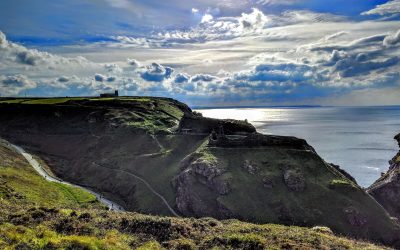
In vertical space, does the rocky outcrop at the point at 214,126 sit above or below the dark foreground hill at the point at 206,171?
above

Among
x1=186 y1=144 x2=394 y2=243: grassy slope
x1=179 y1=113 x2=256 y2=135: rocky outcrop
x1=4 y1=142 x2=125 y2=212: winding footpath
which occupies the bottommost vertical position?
x1=4 y1=142 x2=125 y2=212: winding footpath

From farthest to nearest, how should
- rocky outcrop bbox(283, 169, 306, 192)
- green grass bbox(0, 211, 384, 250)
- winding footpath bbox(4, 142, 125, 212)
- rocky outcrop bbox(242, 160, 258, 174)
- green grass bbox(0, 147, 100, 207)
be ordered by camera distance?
winding footpath bbox(4, 142, 125, 212) → rocky outcrop bbox(242, 160, 258, 174) → rocky outcrop bbox(283, 169, 306, 192) → green grass bbox(0, 147, 100, 207) → green grass bbox(0, 211, 384, 250)

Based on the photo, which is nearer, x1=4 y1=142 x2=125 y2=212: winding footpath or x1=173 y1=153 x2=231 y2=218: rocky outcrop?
x1=173 y1=153 x2=231 y2=218: rocky outcrop

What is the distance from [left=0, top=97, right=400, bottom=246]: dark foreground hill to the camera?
71.8 meters

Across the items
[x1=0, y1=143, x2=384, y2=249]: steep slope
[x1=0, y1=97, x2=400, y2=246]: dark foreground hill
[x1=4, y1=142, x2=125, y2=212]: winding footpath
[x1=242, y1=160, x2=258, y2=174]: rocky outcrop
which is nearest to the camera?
[x1=0, y1=143, x2=384, y2=249]: steep slope

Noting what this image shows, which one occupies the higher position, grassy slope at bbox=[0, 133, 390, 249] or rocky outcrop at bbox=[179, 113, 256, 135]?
rocky outcrop at bbox=[179, 113, 256, 135]

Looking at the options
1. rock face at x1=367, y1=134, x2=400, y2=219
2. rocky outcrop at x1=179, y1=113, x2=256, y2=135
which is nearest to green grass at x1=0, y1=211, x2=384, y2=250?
rock face at x1=367, y1=134, x2=400, y2=219

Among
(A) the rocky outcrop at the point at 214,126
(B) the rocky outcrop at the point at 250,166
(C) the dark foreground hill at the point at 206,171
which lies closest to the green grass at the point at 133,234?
(C) the dark foreground hill at the point at 206,171

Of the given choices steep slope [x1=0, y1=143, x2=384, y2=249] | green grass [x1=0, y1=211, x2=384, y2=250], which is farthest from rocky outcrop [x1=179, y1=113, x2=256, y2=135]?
green grass [x1=0, y1=211, x2=384, y2=250]

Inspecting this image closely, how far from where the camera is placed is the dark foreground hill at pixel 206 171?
71812mm

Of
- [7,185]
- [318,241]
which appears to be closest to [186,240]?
[318,241]

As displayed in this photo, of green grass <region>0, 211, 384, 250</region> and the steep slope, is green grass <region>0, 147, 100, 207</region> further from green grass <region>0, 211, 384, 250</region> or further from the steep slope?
green grass <region>0, 211, 384, 250</region>

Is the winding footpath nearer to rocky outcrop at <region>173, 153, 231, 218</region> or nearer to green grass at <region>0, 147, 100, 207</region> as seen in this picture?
green grass at <region>0, 147, 100, 207</region>

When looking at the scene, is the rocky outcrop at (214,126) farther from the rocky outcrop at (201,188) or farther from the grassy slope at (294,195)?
the rocky outcrop at (201,188)
